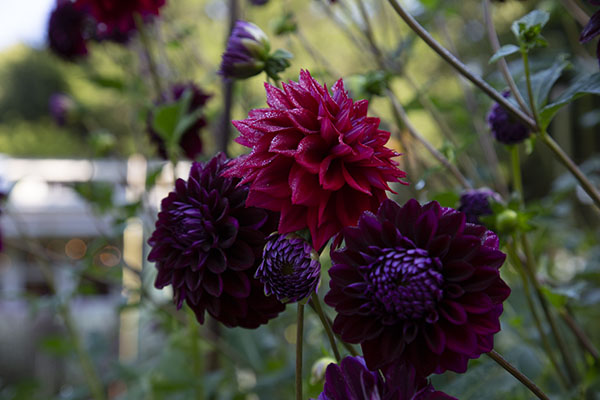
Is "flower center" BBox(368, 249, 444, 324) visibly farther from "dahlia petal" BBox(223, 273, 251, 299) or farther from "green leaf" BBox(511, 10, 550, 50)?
"green leaf" BBox(511, 10, 550, 50)

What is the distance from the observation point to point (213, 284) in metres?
0.30

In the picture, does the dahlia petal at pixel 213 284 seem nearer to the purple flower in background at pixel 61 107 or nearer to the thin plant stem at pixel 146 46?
the thin plant stem at pixel 146 46

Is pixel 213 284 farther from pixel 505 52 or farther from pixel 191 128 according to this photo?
pixel 191 128

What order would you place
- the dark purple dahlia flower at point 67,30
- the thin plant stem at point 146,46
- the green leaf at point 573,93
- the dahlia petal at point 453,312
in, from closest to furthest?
the dahlia petal at point 453,312
the green leaf at point 573,93
the thin plant stem at point 146,46
the dark purple dahlia flower at point 67,30

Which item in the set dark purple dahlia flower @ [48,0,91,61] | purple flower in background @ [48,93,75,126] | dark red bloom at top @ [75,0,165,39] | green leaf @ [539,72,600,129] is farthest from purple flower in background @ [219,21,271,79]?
purple flower in background @ [48,93,75,126]

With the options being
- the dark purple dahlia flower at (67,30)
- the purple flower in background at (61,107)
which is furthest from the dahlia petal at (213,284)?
the purple flower in background at (61,107)

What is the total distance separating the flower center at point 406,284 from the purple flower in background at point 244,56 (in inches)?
8.4

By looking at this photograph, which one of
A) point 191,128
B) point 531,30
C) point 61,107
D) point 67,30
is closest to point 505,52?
point 531,30

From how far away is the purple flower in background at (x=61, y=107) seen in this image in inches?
46.6

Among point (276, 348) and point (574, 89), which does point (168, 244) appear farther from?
point (276, 348)

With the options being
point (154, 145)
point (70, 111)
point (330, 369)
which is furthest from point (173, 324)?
point (330, 369)

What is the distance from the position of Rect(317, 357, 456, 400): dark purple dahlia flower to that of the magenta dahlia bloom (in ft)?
0.22

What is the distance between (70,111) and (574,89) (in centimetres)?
107

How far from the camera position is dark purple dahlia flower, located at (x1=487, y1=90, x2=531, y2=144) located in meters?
0.46
